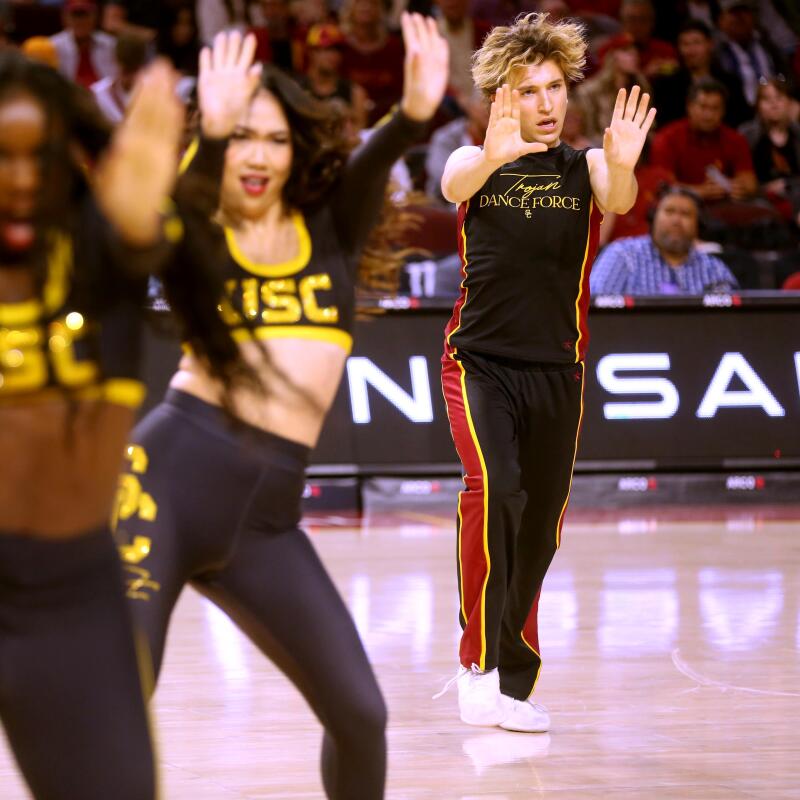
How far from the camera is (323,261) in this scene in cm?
372

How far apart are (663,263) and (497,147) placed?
5356 mm

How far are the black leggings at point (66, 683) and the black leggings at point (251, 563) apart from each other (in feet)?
2.96

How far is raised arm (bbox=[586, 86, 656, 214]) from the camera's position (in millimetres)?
5324

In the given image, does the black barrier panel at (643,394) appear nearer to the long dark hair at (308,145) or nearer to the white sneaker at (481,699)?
the white sneaker at (481,699)

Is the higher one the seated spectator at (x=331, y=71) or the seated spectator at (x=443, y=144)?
the seated spectator at (x=331, y=71)

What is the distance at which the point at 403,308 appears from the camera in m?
9.93

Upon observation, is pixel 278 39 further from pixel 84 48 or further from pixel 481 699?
pixel 481 699

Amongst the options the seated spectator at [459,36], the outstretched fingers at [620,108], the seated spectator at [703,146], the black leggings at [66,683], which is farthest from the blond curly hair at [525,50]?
the seated spectator at [459,36]

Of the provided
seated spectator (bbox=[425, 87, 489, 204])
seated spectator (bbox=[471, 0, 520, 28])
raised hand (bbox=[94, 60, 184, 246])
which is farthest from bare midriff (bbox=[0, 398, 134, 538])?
seated spectator (bbox=[471, 0, 520, 28])

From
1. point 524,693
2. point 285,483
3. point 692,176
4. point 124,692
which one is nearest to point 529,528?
point 524,693

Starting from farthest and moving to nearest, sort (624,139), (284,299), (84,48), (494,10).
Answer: (494,10) < (84,48) < (624,139) < (284,299)

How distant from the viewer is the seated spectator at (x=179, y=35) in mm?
13641

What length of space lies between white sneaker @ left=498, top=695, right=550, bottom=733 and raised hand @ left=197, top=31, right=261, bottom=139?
2516mm

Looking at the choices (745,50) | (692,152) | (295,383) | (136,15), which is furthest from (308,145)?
(745,50)
